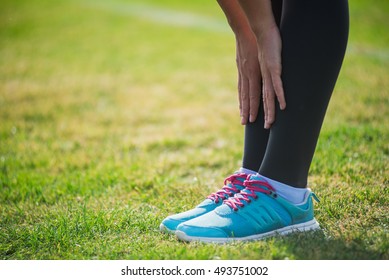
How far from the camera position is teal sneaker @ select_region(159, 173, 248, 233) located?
2180 mm

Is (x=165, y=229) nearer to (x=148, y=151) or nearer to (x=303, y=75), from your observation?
(x=303, y=75)

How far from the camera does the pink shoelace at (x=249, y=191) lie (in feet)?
6.64

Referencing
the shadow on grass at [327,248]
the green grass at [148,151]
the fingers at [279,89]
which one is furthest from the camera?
the green grass at [148,151]

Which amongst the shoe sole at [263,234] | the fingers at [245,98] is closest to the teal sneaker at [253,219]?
the shoe sole at [263,234]

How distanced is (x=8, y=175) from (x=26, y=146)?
840 millimetres

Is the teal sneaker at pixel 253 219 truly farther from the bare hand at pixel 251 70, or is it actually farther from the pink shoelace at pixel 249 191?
the bare hand at pixel 251 70

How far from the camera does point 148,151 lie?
430 centimetres

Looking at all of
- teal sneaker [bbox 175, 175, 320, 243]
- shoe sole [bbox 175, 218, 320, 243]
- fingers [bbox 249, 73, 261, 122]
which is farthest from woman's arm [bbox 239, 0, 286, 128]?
shoe sole [bbox 175, 218, 320, 243]

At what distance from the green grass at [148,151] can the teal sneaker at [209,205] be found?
0.21ft

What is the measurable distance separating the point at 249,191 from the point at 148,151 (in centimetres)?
233

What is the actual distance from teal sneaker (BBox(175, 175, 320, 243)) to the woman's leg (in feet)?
0.30
